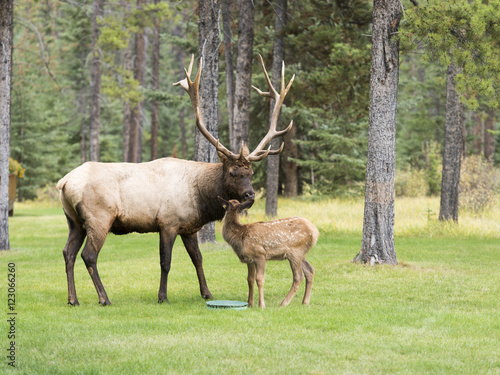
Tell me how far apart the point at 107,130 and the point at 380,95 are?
39121mm

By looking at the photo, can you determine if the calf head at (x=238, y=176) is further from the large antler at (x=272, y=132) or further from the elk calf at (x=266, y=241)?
the elk calf at (x=266, y=241)

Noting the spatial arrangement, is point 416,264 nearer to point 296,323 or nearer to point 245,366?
point 296,323

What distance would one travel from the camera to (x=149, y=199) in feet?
29.9

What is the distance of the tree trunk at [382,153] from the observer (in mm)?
12180

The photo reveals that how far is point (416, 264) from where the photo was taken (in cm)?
1266

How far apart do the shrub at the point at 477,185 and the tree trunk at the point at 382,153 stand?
1017 centimetres

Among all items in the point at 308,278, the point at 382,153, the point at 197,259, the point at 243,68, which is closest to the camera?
the point at 308,278

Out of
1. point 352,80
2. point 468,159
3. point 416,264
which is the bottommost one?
point 416,264

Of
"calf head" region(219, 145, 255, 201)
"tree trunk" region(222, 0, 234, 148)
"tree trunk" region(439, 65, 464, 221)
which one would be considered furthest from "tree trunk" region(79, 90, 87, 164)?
"calf head" region(219, 145, 255, 201)

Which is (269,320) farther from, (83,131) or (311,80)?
(83,131)

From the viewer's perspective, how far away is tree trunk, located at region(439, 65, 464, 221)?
729 inches

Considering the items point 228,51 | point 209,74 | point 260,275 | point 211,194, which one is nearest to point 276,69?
point 228,51

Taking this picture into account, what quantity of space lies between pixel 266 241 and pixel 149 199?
190 cm

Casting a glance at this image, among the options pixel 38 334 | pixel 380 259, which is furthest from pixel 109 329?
pixel 380 259
